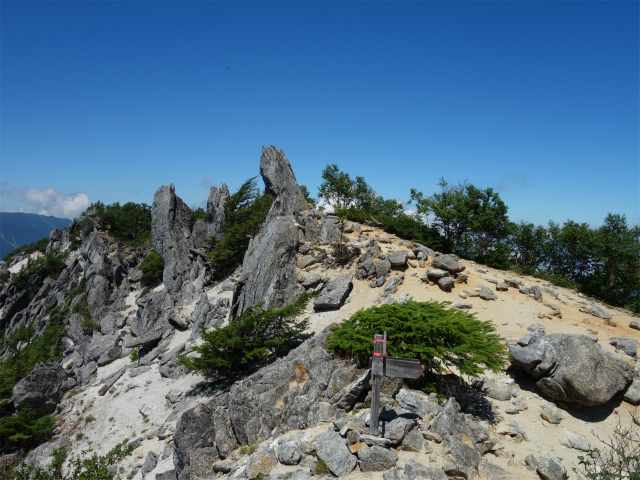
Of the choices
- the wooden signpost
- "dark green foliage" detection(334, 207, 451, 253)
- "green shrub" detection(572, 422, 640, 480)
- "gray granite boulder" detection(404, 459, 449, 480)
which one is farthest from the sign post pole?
"dark green foliage" detection(334, 207, 451, 253)

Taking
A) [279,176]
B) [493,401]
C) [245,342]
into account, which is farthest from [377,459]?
[279,176]

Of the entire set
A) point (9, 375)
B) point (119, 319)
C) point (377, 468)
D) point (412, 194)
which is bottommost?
point (9, 375)

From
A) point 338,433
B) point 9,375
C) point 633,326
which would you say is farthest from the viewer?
point 9,375

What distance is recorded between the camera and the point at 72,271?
43438 mm

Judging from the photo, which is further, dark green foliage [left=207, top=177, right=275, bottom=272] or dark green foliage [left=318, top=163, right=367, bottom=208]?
dark green foliage [left=318, top=163, right=367, bottom=208]

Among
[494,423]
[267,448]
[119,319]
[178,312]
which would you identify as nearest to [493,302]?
[494,423]

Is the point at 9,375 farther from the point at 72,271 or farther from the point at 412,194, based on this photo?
the point at 412,194

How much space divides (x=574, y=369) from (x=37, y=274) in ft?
192

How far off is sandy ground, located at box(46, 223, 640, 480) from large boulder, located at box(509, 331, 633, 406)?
594mm

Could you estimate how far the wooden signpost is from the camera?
6504mm

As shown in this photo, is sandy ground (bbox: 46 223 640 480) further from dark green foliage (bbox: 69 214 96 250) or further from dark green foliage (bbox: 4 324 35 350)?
dark green foliage (bbox: 69 214 96 250)

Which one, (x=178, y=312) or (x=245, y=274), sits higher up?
(x=245, y=274)

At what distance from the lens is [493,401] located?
9055 mm

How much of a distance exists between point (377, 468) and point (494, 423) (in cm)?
→ 362
